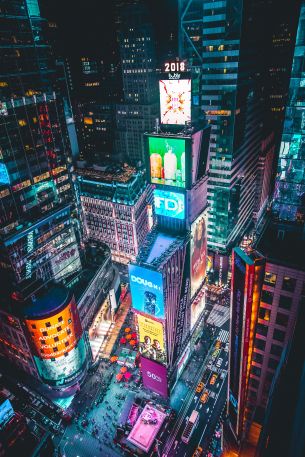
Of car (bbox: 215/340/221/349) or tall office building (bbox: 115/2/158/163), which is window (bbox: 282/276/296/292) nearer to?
car (bbox: 215/340/221/349)

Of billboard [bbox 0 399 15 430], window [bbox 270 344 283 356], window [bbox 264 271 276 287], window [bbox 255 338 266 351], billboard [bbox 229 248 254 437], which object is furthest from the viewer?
billboard [bbox 0 399 15 430]

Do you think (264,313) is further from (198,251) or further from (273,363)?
(198,251)

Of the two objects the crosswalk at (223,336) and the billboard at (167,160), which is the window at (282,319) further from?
the crosswalk at (223,336)

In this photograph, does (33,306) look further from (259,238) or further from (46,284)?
(259,238)

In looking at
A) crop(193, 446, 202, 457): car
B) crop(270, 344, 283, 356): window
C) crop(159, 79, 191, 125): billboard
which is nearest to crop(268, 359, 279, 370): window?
crop(270, 344, 283, 356): window

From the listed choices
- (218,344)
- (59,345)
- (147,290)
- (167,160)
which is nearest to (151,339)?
(147,290)
